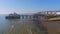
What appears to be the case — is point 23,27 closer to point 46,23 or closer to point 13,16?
point 13,16

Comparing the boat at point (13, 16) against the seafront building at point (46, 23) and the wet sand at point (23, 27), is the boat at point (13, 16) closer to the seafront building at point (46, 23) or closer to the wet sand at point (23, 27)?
the wet sand at point (23, 27)

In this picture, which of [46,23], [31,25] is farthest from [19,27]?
[46,23]

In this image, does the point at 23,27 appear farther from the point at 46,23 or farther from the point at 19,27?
the point at 46,23

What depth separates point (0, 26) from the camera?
1090 millimetres

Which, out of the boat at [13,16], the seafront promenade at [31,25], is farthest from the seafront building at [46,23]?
the boat at [13,16]

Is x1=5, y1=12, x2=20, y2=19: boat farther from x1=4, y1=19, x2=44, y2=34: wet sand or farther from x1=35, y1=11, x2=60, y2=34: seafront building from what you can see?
x1=35, y1=11, x2=60, y2=34: seafront building

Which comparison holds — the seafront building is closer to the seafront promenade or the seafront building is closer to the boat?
the seafront promenade

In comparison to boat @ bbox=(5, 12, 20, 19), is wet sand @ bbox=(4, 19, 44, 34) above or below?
below

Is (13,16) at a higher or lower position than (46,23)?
higher

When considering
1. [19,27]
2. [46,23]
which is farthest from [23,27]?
[46,23]

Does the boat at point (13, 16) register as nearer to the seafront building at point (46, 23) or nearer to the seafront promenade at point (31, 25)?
the seafront promenade at point (31, 25)

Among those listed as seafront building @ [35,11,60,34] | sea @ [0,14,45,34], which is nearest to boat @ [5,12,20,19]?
sea @ [0,14,45,34]

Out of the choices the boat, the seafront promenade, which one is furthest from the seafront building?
the boat

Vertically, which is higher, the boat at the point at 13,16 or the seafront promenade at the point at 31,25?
the boat at the point at 13,16
